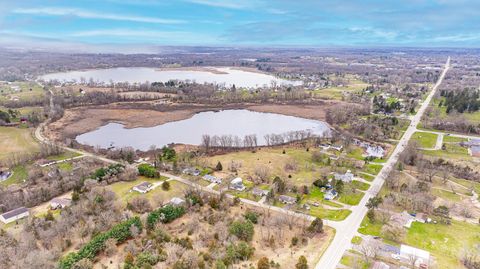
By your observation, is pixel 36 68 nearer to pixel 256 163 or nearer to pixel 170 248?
pixel 256 163

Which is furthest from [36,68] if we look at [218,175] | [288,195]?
[288,195]

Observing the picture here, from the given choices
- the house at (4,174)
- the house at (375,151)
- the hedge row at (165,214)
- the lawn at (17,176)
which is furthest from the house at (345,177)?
the house at (4,174)

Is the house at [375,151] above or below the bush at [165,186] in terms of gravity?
above

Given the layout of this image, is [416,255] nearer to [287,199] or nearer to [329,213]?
[329,213]

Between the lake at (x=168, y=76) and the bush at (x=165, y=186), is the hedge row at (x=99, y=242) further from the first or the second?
the lake at (x=168, y=76)

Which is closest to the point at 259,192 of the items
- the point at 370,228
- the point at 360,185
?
the point at 370,228

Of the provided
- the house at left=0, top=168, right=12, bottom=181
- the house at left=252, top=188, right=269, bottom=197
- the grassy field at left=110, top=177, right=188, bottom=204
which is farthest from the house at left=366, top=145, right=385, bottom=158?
the house at left=0, top=168, right=12, bottom=181

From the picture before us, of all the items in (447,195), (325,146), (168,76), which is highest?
(168,76)
